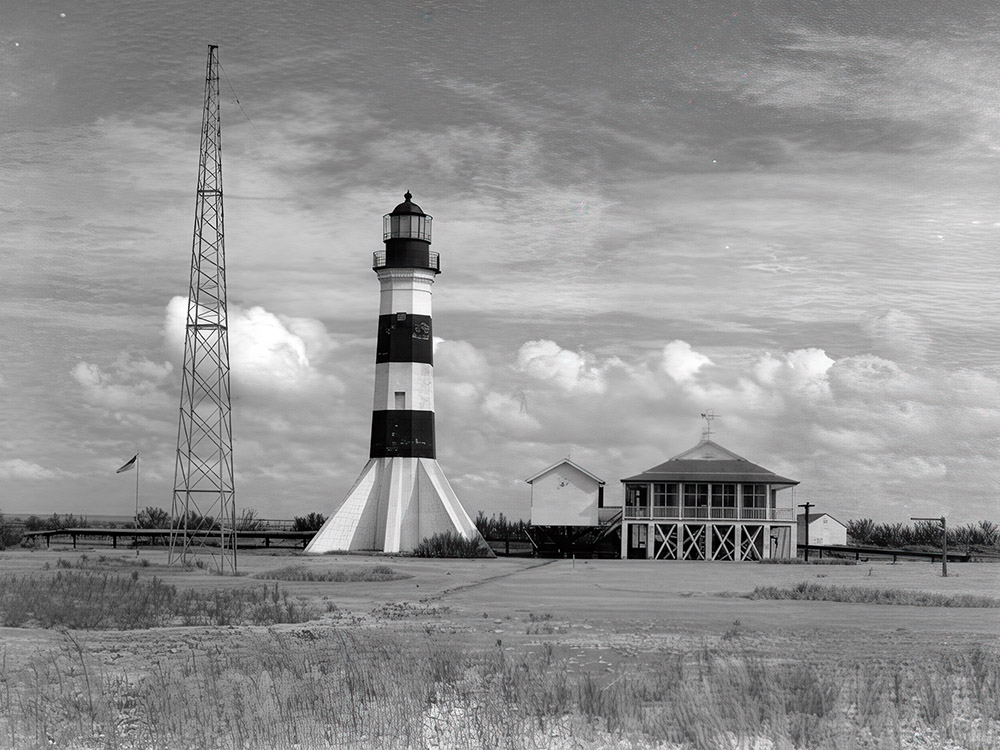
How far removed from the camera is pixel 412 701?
13320mm

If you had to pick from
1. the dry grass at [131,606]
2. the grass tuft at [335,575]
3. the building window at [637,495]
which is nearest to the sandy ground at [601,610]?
the grass tuft at [335,575]

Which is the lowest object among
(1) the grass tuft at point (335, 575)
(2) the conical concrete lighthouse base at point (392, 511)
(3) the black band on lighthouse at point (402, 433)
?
(1) the grass tuft at point (335, 575)

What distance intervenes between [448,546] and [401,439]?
5.14m

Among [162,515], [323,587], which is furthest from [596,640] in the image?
[162,515]

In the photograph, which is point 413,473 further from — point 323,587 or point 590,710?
point 590,710

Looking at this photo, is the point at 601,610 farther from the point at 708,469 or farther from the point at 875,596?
the point at 708,469

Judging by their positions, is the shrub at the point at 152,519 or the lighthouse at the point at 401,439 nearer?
the lighthouse at the point at 401,439

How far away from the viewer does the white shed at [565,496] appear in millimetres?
60719

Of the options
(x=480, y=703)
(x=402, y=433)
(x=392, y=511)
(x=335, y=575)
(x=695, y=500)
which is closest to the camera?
(x=480, y=703)

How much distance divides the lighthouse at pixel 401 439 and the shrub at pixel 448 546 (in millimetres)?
531

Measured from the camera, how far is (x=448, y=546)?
53.0 metres

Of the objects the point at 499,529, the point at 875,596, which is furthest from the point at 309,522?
the point at 875,596

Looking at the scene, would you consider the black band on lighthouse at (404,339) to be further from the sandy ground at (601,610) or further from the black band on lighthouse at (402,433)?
the sandy ground at (601,610)

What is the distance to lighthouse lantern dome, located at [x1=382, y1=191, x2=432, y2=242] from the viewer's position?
181ft
